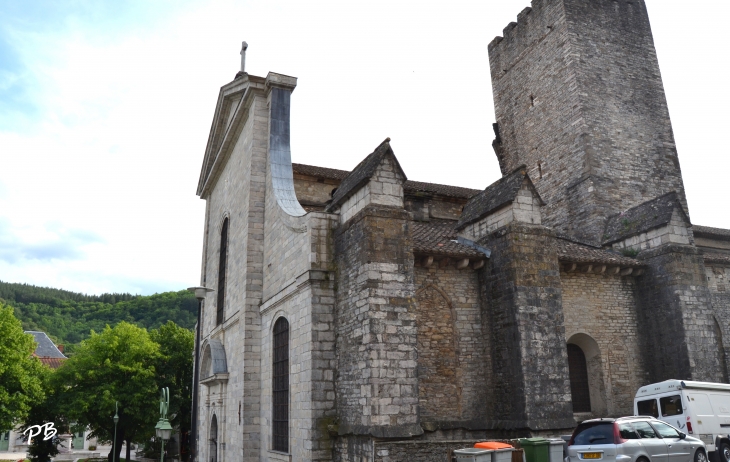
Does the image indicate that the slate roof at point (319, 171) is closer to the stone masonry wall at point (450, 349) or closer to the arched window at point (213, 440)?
the stone masonry wall at point (450, 349)

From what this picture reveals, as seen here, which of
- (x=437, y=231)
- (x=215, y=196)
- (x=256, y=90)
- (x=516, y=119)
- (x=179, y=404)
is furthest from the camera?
(x=179, y=404)

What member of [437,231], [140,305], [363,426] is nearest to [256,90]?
[437,231]

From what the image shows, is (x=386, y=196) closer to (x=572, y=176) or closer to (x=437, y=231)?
(x=437, y=231)

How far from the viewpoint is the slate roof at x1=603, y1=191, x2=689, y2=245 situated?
15312mm

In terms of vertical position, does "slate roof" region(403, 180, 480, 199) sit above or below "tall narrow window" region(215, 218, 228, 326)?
above

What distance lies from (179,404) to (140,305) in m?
60.0

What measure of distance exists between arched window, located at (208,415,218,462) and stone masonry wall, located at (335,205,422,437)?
8.15 metres

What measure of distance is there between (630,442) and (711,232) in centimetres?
1509

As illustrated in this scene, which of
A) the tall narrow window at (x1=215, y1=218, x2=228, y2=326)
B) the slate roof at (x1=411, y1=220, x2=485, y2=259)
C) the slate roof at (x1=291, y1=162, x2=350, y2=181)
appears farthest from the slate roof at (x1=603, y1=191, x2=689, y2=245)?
the tall narrow window at (x1=215, y1=218, x2=228, y2=326)

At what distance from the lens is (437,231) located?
47.7 ft

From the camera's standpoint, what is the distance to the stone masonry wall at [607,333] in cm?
1389

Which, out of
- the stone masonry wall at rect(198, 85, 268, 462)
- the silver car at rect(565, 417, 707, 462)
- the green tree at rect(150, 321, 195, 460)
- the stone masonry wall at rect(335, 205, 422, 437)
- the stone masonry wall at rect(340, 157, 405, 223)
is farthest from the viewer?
the green tree at rect(150, 321, 195, 460)

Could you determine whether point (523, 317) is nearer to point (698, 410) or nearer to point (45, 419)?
point (698, 410)

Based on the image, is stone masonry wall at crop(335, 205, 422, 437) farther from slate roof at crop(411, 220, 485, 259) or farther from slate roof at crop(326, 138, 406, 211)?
slate roof at crop(411, 220, 485, 259)
